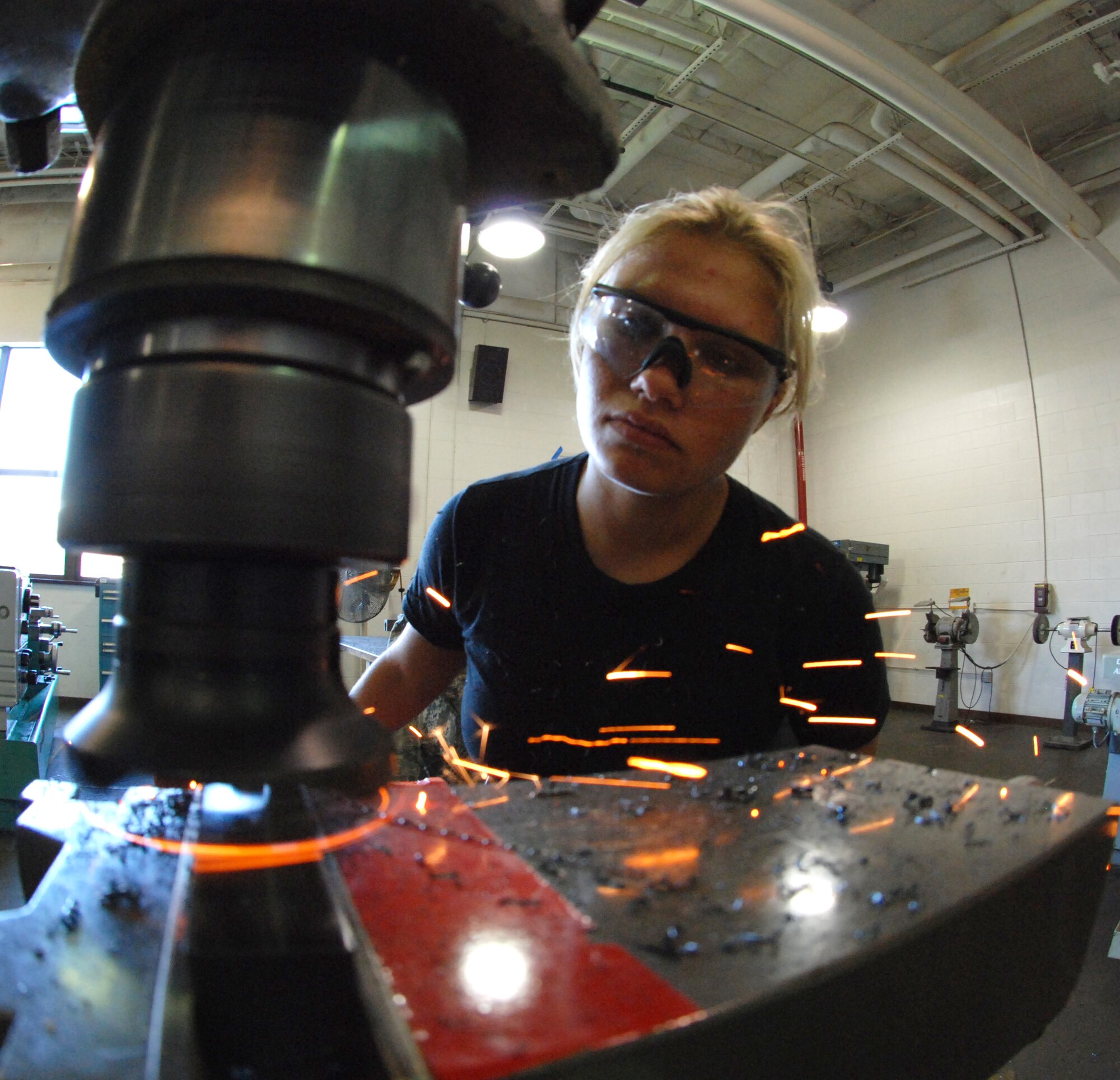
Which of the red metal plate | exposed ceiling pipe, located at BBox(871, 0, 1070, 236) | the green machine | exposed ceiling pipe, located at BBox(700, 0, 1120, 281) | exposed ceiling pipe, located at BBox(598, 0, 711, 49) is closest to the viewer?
the red metal plate

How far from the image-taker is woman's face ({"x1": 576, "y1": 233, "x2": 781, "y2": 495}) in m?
0.82

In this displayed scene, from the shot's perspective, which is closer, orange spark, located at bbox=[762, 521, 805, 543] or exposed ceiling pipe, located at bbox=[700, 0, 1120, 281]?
orange spark, located at bbox=[762, 521, 805, 543]

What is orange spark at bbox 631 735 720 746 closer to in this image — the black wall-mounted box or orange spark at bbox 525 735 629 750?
orange spark at bbox 525 735 629 750

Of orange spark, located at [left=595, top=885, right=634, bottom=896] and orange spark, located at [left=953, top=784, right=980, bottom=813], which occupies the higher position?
orange spark, located at [left=953, top=784, right=980, bottom=813]

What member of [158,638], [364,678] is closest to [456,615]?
[364,678]

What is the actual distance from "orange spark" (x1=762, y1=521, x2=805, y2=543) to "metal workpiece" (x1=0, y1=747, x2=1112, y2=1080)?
51cm

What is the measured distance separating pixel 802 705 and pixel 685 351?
56 cm

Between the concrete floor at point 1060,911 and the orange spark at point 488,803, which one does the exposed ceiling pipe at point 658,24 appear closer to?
the concrete floor at point 1060,911

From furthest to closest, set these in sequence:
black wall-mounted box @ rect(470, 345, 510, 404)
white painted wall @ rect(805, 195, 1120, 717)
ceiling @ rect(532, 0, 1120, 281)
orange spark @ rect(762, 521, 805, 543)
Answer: black wall-mounted box @ rect(470, 345, 510, 404)
white painted wall @ rect(805, 195, 1120, 717)
ceiling @ rect(532, 0, 1120, 281)
orange spark @ rect(762, 521, 805, 543)

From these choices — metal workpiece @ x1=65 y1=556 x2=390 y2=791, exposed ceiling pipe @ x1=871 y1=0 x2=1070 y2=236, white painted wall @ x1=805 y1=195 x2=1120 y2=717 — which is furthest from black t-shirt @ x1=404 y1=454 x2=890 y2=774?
white painted wall @ x1=805 y1=195 x2=1120 y2=717

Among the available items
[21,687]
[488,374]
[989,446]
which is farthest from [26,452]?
[989,446]

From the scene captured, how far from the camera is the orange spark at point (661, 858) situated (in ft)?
1.47

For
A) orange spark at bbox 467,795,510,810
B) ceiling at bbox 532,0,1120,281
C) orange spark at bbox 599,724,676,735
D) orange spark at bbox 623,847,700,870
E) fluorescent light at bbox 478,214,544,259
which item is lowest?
orange spark at bbox 599,724,676,735

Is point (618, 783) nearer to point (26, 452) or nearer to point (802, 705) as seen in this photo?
point (802, 705)
